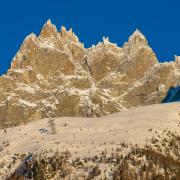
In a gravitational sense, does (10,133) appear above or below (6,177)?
above

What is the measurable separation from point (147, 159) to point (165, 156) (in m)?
3.28

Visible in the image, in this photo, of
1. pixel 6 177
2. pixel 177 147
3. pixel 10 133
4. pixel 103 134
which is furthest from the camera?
pixel 10 133

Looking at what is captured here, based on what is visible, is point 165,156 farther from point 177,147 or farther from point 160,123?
point 160,123

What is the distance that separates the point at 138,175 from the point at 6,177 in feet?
40.8

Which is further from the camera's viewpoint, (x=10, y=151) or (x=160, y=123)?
(x=160, y=123)

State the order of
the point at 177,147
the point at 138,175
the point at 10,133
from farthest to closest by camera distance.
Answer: the point at 10,133, the point at 177,147, the point at 138,175

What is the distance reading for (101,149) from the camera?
65.4m

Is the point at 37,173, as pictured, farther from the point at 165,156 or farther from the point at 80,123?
the point at 80,123

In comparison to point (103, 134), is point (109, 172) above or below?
below

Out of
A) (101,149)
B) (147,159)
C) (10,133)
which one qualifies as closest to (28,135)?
(10,133)

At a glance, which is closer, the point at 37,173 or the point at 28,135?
the point at 37,173

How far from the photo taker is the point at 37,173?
197 feet

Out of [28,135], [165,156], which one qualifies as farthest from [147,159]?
[28,135]

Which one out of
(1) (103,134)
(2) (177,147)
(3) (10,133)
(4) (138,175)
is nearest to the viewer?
(4) (138,175)
